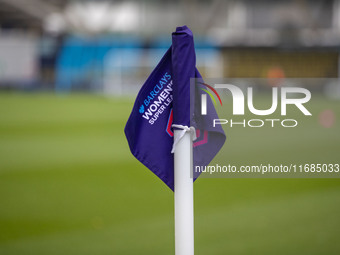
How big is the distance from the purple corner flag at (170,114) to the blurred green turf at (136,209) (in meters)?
0.35

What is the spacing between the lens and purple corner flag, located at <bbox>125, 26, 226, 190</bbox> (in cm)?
210

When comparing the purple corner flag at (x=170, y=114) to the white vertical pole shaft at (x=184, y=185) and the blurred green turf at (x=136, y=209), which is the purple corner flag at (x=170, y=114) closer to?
the white vertical pole shaft at (x=184, y=185)

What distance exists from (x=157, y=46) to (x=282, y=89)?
29.9 meters

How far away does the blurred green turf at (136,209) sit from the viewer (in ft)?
11.5

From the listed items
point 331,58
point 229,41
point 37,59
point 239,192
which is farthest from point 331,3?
point 239,192

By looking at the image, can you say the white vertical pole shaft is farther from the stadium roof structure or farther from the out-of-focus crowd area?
the stadium roof structure

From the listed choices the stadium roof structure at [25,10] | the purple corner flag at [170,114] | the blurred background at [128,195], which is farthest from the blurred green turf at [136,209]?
the stadium roof structure at [25,10]

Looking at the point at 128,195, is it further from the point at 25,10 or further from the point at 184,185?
the point at 25,10

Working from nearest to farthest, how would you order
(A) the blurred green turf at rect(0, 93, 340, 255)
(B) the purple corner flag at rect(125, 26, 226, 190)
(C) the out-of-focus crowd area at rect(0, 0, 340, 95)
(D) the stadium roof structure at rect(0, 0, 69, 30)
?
(B) the purple corner flag at rect(125, 26, 226, 190), (A) the blurred green turf at rect(0, 93, 340, 255), (C) the out-of-focus crowd area at rect(0, 0, 340, 95), (D) the stadium roof structure at rect(0, 0, 69, 30)

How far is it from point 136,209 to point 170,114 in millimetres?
2520

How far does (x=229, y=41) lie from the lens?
32438 millimetres

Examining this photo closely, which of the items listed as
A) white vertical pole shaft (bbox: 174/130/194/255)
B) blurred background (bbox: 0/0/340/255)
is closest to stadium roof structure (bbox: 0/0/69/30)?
blurred background (bbox: 0/0/340/255)

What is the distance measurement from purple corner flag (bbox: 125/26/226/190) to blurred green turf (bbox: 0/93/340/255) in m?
0.35

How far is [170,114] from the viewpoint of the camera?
224 cm
